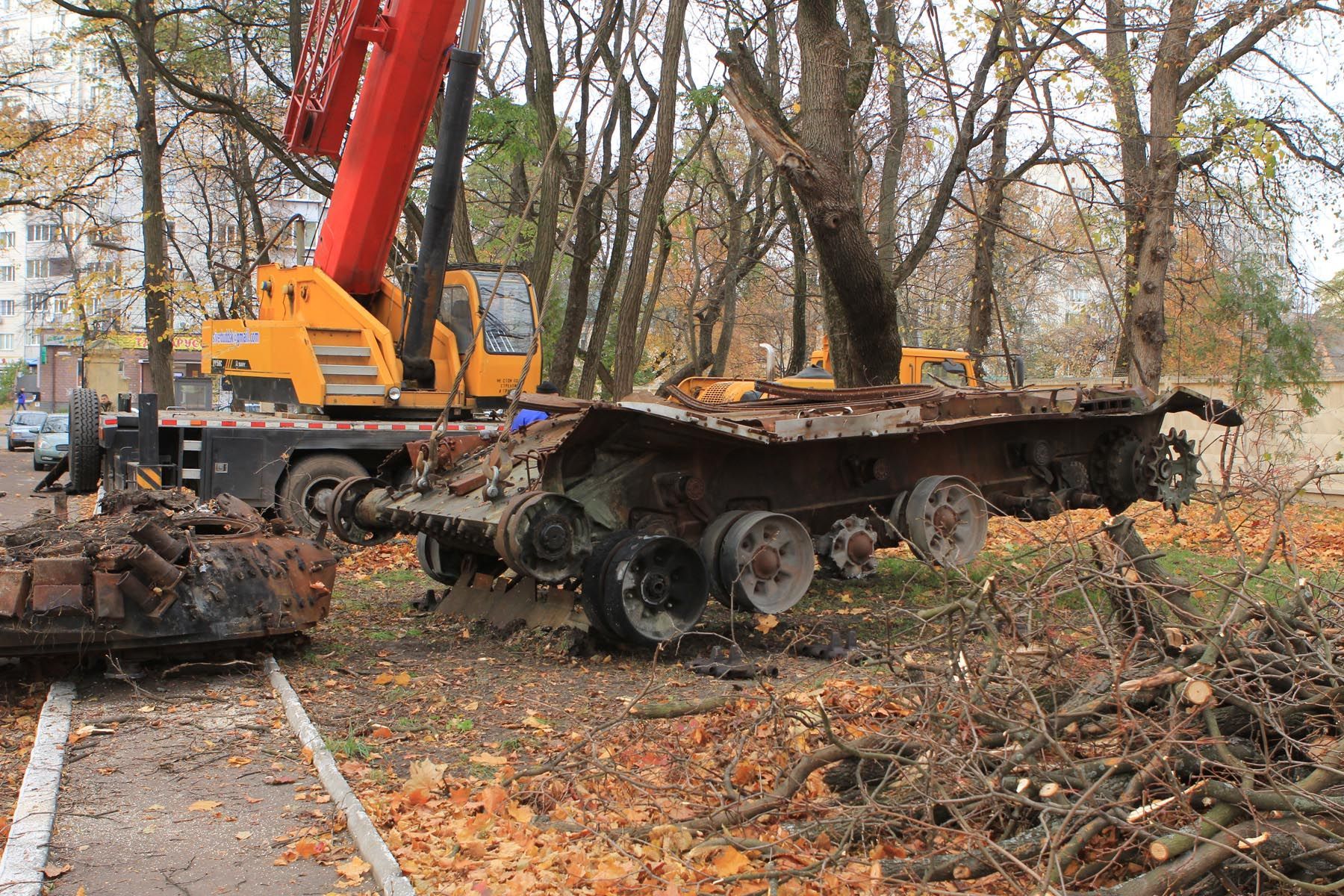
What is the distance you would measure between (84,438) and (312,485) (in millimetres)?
2990

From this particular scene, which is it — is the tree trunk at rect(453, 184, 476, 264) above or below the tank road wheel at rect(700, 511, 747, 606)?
above

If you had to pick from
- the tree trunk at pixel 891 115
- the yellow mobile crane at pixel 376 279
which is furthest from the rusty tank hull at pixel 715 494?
the tree trunk at pixel 891 115

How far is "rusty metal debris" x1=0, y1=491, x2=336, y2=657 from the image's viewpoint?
6.66 metres

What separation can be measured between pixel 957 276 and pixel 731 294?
45.3 ft

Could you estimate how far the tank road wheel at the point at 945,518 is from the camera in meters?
9.39

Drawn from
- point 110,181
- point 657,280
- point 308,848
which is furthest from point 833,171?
point 110,181

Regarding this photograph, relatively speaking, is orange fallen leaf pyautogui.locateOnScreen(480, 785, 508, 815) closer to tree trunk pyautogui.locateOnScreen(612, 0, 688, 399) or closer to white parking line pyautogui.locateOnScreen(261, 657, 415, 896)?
white parking line pyautogui.locateOnScreen(261, 657, 415, 896)

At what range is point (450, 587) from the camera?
32.5 ft

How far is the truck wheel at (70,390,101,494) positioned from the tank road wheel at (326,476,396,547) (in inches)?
206

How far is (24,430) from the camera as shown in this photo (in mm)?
37031

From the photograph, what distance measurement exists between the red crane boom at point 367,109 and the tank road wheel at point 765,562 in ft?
20.0

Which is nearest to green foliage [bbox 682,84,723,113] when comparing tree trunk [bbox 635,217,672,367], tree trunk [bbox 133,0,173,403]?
tree trunk [bbox 635,217,672,367]

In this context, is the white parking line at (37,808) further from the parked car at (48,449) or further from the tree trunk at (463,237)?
the parked car at (48,449)

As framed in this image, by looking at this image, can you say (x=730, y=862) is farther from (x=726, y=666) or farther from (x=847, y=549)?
(x=847, y=549)
